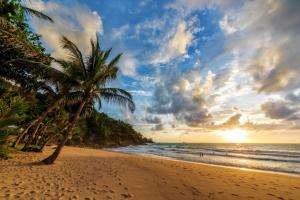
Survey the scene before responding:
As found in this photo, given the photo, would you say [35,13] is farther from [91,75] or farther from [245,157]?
[245,157]

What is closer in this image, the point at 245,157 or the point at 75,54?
the point at 75,54

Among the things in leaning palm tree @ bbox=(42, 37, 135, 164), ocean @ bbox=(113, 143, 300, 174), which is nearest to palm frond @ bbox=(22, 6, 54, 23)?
leaning palm tree @ bbox=(42, 37, 135, 164)

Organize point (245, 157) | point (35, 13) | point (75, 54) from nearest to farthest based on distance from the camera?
point (35, 13) → point (75, 54) → point (245, 157)

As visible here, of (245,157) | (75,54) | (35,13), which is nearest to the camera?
(35,13)

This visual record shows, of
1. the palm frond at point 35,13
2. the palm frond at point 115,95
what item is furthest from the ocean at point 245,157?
the palm frond at point 35,13

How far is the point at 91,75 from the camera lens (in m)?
10.9

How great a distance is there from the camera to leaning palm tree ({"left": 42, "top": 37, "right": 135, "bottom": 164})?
10.5 metres

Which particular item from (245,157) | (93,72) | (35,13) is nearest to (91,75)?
(93,72)

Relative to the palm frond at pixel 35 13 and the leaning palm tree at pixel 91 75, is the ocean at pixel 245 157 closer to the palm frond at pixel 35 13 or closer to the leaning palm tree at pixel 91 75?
the leaning palm tree at pixel 91 75

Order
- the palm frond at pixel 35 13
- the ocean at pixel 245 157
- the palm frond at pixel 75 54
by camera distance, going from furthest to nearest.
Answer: the ocean at pixel 245 157 < the palm frond at pixel 75 54 < the palm frond at pixel 35 13

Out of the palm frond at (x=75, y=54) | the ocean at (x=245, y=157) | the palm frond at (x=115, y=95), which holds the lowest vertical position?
the ocean at (x=245, y=157)

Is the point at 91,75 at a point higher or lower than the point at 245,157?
higher

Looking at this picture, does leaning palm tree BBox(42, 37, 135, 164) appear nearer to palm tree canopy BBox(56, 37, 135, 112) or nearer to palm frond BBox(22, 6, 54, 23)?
palm tree canopy BBox(56, 37, 135, 112)

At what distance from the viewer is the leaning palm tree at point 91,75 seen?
415 inches
